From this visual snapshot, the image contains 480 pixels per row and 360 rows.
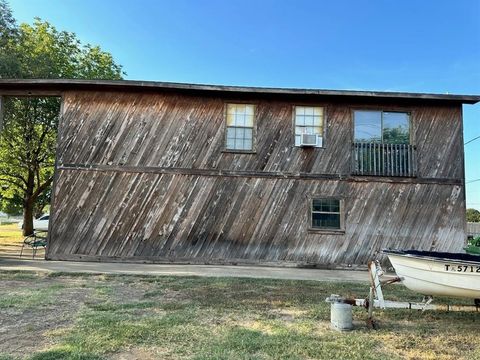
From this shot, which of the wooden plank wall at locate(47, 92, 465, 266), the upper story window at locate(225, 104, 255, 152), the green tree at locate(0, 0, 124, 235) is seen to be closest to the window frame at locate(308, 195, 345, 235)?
the wooden plank wall at locate(47, 92, 465, 266)

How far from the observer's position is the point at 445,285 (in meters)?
5.07

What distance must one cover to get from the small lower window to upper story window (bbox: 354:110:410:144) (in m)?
2.14

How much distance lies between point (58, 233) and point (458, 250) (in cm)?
1217

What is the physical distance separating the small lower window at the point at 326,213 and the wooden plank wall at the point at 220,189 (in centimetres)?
26

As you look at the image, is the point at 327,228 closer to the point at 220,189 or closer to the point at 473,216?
the point at 220,189

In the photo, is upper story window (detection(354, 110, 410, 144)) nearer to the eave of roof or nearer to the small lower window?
the eave of roof

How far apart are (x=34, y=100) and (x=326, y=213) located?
15206 millimetres

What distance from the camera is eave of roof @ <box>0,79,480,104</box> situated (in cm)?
1108

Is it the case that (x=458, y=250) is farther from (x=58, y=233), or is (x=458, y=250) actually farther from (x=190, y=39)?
(x=190, y=39)

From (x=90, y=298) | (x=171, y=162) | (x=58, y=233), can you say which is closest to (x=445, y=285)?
(x=90, y=298)

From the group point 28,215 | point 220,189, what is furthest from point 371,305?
point 28,215

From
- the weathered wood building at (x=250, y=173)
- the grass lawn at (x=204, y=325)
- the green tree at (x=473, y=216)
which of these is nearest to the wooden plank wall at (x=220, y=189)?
the weathered wood building at (x=250, y=173)

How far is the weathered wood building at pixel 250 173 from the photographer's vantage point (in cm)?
1111

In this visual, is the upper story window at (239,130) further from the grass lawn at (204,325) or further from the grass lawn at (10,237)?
the grass lawn at (10,237)
